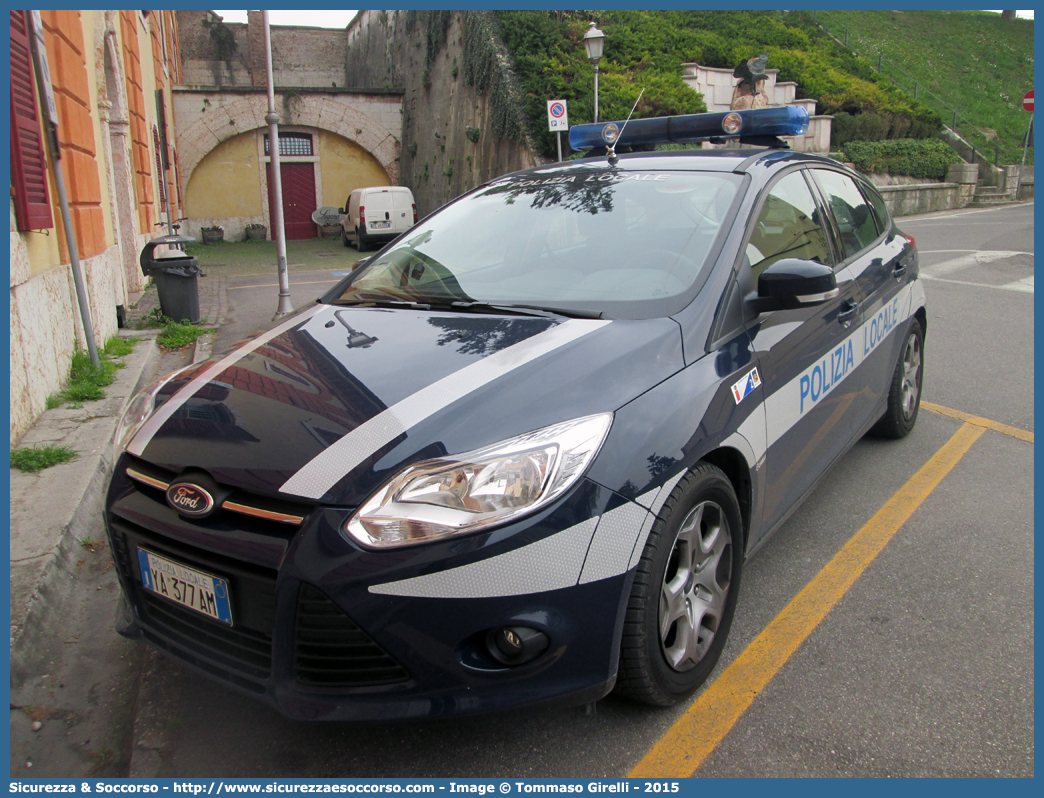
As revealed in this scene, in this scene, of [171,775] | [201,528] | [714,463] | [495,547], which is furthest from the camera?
[714,463]

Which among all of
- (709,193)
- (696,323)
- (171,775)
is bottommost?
(171,775)

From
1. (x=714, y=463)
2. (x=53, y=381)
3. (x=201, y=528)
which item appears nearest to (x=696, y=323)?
(x=714, y=463)

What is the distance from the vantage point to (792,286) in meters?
2.65

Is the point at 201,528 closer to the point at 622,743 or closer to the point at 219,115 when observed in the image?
the point at 622,743

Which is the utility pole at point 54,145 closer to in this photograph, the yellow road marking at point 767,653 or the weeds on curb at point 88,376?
the weeds on curb at point 88,376

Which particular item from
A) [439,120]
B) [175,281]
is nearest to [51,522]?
[175,281]

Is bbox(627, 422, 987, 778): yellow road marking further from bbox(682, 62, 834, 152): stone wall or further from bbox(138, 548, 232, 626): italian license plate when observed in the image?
bbox(682, 62, 834, 152): stone wall

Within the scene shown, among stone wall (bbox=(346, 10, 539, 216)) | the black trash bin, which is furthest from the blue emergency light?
stone wall (bbox=(346, 10, 539, 216))

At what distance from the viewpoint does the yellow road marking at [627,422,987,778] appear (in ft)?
7.38

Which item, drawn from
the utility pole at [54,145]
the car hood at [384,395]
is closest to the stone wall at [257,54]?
the utility pole at [54,145]

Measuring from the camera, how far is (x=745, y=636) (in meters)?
2.81

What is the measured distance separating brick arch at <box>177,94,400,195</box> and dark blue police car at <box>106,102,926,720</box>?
1082 inches

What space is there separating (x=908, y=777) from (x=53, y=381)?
557 cm

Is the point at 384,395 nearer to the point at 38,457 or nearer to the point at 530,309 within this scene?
the point at 530,309
